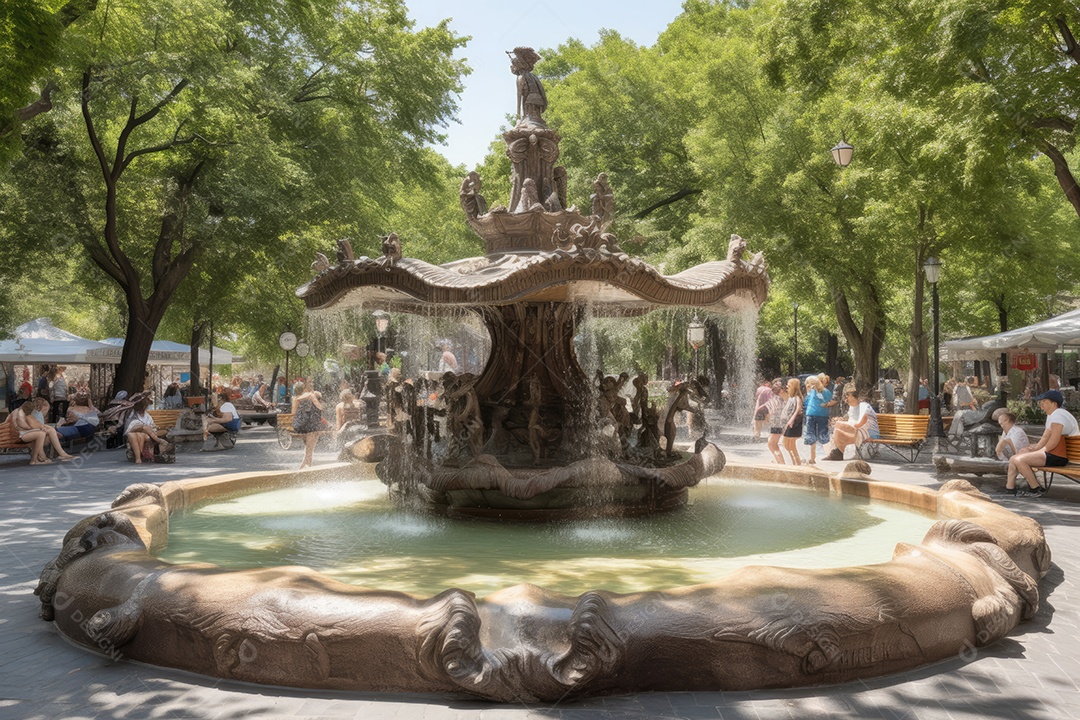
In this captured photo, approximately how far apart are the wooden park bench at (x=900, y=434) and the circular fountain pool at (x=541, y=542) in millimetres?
6177

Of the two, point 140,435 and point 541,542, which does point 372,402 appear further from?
point 541,542

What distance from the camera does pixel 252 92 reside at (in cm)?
2136

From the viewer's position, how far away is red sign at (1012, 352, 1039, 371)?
1462 inches

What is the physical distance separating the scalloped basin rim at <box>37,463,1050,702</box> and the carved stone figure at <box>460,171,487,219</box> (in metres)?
6.34

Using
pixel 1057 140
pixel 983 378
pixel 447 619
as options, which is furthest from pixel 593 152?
pixel 983 378

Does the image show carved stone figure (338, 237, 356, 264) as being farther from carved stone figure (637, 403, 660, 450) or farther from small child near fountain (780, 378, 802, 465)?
small child near fountain (780, 378, 802, 465)

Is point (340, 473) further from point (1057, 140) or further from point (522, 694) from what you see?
point (1057, 140)

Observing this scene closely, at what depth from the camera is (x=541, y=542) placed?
8.18m

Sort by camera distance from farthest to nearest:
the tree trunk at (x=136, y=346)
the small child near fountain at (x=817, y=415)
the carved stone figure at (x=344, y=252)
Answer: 1. the tree trunk at (x=136, y=346)
2. the small child near fountain at (x=817, y=415)
3. the carved stone figure at (x=344, y=252)

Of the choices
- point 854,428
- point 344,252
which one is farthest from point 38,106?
point 854,428

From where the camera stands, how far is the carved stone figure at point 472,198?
425 inches

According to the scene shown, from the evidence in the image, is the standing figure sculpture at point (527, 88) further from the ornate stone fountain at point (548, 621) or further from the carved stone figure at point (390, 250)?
the ornate stone fountain at point (548, 621)

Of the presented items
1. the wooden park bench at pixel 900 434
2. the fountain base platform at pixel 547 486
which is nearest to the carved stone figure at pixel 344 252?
the fountain base platform at pixel 547 486

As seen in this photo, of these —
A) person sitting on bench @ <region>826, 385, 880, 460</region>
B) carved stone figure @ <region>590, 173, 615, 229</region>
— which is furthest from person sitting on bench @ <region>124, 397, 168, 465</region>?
person sitting on bench @ <region>826, 385, 880, 460</region>
